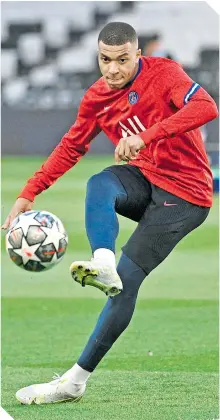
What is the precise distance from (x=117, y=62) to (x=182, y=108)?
458 millimetres

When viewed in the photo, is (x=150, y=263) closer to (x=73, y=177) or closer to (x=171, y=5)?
(x=73, y=177)

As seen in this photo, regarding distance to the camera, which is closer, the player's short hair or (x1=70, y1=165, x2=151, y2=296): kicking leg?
(x1=70, y1=165, x2=151, y2=296): kicking leg

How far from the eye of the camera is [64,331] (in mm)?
9016

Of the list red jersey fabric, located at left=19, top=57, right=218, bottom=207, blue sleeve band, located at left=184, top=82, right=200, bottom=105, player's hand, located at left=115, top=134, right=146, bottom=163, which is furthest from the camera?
red jersey fabric, located at left=19, top=57, right=218, bottom=207

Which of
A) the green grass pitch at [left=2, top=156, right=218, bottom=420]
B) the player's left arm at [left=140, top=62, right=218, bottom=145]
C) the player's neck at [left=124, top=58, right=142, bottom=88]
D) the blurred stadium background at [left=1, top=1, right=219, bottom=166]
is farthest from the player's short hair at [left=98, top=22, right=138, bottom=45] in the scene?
the blurred stadium background at [left=1, top=1, right=219, bottom=166]

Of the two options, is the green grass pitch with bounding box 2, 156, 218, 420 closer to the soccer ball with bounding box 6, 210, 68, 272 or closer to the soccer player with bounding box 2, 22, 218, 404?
the soccer player with bounding box 2, 22, 218, 404

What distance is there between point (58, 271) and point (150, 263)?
6.68 m

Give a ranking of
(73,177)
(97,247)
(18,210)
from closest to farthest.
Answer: (97,247), (18,210), (73,177)

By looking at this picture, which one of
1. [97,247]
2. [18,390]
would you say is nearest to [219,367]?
[18,390]

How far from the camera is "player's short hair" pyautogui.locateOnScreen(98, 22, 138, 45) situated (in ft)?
19.1

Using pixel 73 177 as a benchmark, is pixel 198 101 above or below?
above

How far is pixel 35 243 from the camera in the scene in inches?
304

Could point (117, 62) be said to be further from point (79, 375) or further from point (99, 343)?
point (79, 375)

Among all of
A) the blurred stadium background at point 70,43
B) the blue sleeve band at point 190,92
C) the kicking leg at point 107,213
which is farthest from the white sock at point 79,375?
the blurred stadium background at point 70,43
